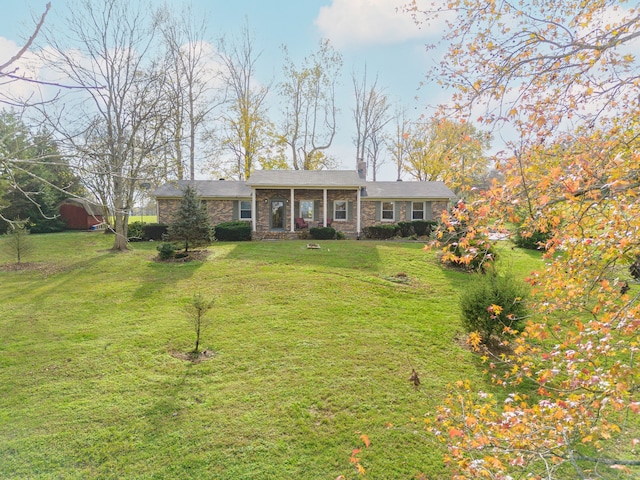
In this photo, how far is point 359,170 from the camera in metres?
20.4

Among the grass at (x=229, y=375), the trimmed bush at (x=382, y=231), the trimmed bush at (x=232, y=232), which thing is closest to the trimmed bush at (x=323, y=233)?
the trimmed bush at (x=382, y=231)

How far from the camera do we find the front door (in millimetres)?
18422

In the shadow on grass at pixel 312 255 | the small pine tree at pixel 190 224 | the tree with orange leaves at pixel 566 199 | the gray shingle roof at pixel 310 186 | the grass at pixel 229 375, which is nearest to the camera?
the tree with orange leaves at pixel 566 199

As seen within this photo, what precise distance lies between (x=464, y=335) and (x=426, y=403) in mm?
2408

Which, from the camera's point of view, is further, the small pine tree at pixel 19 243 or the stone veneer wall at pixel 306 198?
the stone veneer wall at pixel 306 198

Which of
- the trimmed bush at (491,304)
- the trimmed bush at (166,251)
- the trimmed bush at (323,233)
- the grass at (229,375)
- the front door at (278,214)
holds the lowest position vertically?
the grass at (229,375)

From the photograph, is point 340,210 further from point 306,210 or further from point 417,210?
point 417,210

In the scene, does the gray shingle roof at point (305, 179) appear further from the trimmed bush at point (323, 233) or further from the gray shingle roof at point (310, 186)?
the trimmed bush at point (323, 233)

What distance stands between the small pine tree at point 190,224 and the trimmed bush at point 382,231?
28.8 ft

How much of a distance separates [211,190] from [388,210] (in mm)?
10274

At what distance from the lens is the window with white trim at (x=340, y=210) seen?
60.0ft

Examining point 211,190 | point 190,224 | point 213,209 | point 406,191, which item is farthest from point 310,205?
point 190,224

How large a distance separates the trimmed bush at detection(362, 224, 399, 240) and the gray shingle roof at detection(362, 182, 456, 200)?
1944mm

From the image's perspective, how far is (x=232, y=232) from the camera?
630 inches
